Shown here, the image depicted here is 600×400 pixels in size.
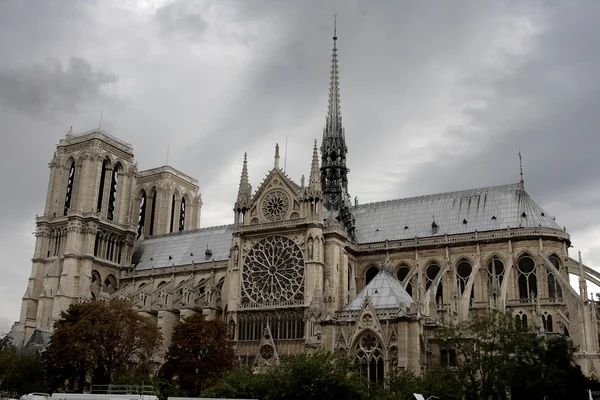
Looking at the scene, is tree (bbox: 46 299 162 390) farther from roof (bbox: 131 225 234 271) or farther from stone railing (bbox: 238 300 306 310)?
roof (bbox: 131 225 234 271)

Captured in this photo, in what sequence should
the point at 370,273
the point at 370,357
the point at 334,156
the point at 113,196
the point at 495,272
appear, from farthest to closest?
1. the point at 113,196
2. the point at 334,156
3. the point at 370,273
4. the point at 495,272
5. the point at 370,357

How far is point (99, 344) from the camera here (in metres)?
51.8

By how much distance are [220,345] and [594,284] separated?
91.6 ft

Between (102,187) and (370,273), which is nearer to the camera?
(370,273)

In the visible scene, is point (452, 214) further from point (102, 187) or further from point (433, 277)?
point (102, 187)

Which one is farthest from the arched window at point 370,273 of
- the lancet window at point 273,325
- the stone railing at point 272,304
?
the lancet window at point 273,325

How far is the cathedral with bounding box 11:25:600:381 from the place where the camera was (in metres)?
48.2

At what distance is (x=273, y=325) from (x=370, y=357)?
15.1 metres

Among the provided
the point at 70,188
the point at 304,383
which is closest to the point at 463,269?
the point at 304,383

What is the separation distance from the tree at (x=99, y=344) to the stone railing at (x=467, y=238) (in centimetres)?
2050

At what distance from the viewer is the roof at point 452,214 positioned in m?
61.1

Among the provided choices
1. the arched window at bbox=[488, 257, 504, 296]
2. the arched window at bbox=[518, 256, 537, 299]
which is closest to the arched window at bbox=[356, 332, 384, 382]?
the arched window at bbox=[488, 257, 504, 296]

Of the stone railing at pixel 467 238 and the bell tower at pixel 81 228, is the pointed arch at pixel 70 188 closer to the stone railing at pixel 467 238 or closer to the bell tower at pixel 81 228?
the bell tower at pixel 81 228

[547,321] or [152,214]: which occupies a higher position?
[152,214]
